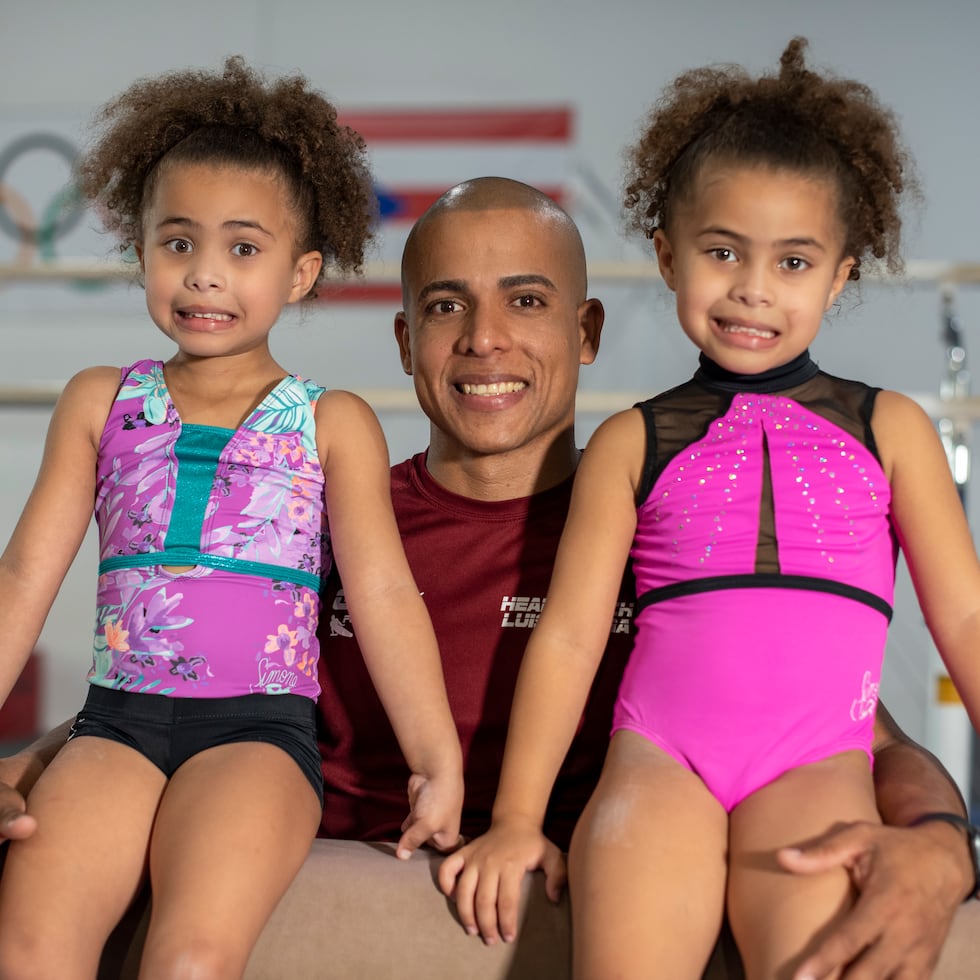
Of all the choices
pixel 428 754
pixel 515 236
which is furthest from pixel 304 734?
pixel 515 236

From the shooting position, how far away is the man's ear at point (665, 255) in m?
1.49

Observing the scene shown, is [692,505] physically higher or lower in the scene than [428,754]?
higher

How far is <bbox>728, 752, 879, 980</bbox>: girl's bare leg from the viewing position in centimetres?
107

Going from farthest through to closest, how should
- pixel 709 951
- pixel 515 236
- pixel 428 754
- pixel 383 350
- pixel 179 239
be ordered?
pixel 383 350
pixel 515 236
pixel 179 239
pixel 428 754
pixel 709 951

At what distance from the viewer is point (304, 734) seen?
1.40m

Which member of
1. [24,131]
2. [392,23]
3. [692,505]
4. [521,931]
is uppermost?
[392,23]

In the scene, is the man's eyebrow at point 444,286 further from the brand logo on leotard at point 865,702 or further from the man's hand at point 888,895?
the man's hand at point 888,895

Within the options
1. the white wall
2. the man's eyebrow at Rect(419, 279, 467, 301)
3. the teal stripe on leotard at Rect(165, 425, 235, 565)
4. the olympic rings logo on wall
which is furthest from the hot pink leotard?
the olympic rings logo on wall

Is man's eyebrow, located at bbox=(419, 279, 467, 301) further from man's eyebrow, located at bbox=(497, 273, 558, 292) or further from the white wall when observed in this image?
the white wall

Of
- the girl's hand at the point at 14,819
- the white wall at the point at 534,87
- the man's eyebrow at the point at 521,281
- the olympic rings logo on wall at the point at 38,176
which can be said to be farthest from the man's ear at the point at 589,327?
the olympic rings logo on wall at the point at 38,176

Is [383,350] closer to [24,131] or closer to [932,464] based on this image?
[24,131]

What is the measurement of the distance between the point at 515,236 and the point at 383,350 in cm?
428

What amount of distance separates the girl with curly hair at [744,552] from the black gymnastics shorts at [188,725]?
242mm

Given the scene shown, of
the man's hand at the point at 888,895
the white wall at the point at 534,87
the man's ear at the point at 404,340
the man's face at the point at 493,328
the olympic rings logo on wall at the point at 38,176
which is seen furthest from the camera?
the olympic rings logo on wall at the point at 38,176
